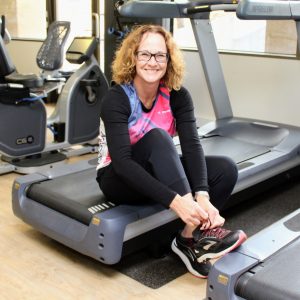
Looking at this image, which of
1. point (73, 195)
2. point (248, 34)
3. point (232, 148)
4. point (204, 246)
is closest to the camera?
point (204, 246)

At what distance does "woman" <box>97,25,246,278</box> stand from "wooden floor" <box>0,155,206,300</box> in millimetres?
206

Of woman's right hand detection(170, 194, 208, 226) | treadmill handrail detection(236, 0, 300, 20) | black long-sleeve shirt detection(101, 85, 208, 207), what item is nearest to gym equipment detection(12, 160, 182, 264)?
black long-sleeve shirt detection(101, 85, 208, 207)

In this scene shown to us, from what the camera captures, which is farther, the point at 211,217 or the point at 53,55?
the point at 53,55

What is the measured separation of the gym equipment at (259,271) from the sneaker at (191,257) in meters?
0.31

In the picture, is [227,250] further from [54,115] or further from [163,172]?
[54,115]

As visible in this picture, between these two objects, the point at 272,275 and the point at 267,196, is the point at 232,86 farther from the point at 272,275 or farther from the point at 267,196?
the point at 272,275

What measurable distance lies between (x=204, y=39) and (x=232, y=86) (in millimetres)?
988

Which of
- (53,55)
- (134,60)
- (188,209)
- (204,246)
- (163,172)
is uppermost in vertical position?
(134,60)

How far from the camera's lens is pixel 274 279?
1.68 meters

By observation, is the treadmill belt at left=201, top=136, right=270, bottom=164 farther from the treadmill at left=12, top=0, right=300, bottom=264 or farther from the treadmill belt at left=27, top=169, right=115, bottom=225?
the treadmill belt at left=27, top=169, right=115, bottom=225

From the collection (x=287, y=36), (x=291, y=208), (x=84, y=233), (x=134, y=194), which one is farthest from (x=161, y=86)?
(x=287, y=36)

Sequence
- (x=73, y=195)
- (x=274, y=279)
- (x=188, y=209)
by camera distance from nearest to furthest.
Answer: (x=274, y=279), (x=188, y=209), (x=73, y=195)

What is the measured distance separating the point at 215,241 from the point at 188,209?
257 mm

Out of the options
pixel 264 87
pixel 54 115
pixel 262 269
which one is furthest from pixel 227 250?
pixel 264 87
